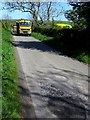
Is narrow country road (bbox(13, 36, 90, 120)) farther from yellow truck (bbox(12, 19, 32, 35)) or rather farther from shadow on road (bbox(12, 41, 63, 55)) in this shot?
yellow truck (bbox(12, 19, 32, 35))

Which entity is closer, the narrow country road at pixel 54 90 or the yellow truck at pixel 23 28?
the narrow country road at pixel 54 90

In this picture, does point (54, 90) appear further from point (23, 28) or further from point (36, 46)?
point (23, 28)

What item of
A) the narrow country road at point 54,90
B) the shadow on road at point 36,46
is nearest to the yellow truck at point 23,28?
the shadow on road at point 36,46

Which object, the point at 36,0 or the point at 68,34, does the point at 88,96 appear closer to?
the point at 68,34

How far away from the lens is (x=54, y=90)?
10.1 m

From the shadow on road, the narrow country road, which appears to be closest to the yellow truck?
the shadow on road

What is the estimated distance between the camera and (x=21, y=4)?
58344 mm

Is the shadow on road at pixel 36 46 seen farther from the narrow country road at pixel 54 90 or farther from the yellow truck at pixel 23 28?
the yellow truck at pixel 23 28

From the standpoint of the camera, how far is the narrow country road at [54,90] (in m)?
7.84

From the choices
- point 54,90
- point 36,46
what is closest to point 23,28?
point 36,46

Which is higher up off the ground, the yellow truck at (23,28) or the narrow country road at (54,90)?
the narrow country road at (54,90)

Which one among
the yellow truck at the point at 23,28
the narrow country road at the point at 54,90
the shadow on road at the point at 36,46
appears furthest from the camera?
the yellow truck at the point at 23,28

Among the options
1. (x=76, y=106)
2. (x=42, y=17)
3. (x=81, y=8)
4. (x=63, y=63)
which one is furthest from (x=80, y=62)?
(x=42, y=17)

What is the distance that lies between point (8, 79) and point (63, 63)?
6.60 meters
